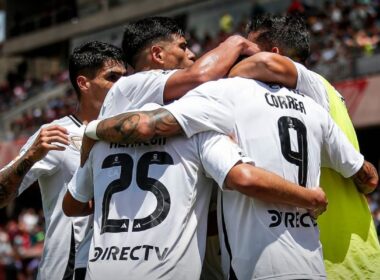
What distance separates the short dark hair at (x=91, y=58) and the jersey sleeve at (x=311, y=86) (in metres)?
1.38

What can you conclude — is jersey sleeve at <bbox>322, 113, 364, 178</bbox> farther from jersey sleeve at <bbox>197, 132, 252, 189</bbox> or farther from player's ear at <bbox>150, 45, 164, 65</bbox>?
player's ear at <bbox>150, 45, 164, 65</bbox>

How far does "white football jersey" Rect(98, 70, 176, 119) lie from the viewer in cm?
346

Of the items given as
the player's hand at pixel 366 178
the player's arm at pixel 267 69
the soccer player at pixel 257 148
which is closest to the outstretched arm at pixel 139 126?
the soccer player at pixel 257 148

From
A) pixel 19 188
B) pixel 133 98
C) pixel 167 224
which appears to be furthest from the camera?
pixel 19 188

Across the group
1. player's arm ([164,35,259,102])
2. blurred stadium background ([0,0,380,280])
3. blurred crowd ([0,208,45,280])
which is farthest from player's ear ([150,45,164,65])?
blurred crowd ([0,208,45,280])

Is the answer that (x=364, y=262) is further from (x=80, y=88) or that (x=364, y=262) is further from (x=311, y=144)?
(x=80, y=88)

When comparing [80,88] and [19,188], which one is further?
[80,88]

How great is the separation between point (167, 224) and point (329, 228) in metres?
0.88

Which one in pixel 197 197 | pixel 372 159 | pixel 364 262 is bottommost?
pixel 372 159

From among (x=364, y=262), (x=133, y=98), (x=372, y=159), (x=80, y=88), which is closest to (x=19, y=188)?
(x=80, y=88)

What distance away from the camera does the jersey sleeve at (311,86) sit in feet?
11.7

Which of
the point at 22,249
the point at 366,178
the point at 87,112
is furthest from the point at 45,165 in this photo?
the point at 22,249

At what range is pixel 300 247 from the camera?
3246mm

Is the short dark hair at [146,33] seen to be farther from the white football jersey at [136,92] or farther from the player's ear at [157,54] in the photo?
the white football jersey at [136,92]
